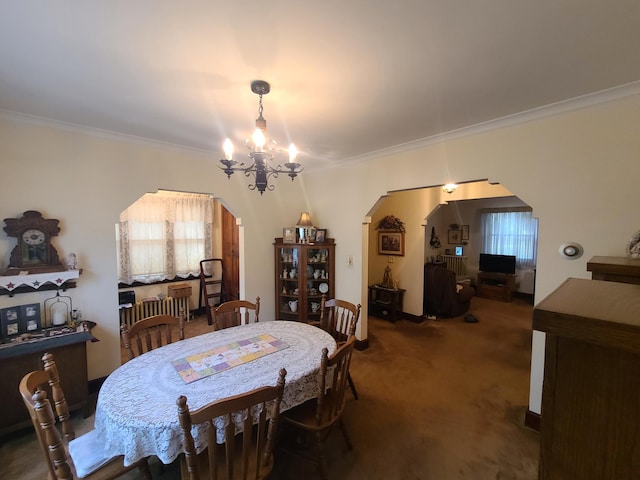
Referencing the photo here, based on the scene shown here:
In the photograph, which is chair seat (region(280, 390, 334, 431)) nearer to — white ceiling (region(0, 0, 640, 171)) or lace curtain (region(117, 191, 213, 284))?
white ceiling (region(0, 0, 640, 171))

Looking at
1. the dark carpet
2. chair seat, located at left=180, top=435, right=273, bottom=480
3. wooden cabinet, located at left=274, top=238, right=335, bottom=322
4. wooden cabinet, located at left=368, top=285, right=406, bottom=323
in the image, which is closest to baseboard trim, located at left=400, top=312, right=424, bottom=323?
wooden cabinet, located at left=368, top=285, right=406, bottom=323

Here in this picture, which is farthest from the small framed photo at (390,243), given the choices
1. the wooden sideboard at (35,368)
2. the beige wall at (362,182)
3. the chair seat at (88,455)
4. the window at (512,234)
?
the chair seat at (88,455)

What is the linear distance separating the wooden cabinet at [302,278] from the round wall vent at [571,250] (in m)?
2.49

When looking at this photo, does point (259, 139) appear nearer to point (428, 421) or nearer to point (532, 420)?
point (428, 421)

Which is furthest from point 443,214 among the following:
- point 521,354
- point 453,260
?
point 521,354

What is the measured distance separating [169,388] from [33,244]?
1957 millimetres

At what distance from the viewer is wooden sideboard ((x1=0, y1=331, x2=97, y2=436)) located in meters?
2.08

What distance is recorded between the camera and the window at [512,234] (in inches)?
250

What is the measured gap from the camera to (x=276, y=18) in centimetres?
124

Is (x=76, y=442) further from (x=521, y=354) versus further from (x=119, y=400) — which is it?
(x=521, y=354)

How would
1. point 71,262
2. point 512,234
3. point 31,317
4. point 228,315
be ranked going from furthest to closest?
1. point 512,234
2. point 228,315
3. point 71,262
4. point 31,317

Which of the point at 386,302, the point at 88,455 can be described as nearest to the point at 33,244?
the point at 88,455

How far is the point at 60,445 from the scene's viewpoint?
48.1 inches

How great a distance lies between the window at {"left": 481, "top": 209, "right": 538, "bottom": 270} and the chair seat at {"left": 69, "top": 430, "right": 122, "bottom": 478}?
25.2 feet
